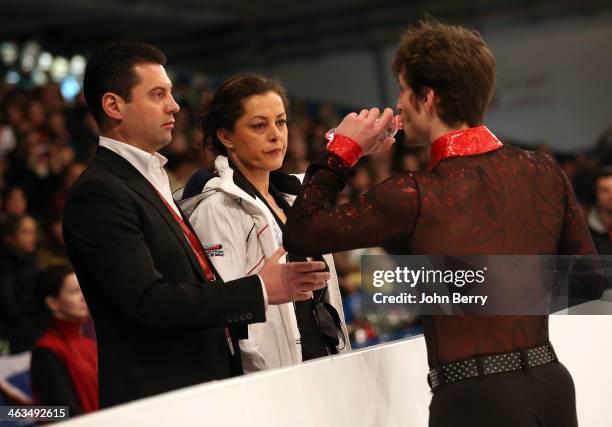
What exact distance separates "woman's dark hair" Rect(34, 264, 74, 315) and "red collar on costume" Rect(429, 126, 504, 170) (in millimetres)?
2622

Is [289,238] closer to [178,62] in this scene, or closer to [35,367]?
[35,367]

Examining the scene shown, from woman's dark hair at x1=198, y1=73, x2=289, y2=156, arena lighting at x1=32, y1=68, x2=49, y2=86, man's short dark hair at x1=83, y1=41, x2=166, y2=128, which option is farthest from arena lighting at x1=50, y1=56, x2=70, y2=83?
man's short dark hair at x1=83, y1=41, x2=166, y2=128

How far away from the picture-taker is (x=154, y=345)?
2.25 m

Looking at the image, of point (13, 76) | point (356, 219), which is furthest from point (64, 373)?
point (13, 76)

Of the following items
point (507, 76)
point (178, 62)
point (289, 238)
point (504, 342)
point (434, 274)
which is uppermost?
point (178, 62)

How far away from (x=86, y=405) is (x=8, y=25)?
1049 centimetres

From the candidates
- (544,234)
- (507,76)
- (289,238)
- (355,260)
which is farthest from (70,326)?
(507,76)

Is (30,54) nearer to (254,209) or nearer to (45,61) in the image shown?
(45,61)

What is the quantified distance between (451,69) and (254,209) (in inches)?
37.9

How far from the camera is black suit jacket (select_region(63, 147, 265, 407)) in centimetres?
216

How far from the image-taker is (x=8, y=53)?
504 inches

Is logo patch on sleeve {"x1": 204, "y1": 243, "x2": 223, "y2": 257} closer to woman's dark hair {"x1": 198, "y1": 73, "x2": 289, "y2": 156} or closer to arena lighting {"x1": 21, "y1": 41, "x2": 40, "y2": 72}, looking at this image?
woman's dark hair {"x1": 198, "y1": 73, "x2": 289, "y2": 156}

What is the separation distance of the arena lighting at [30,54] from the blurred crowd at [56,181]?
9.37 feet

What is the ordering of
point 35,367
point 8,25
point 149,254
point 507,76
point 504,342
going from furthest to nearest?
point 507,76 → point 8,25 → point 35,367 → point 149,254 → point 504,342
